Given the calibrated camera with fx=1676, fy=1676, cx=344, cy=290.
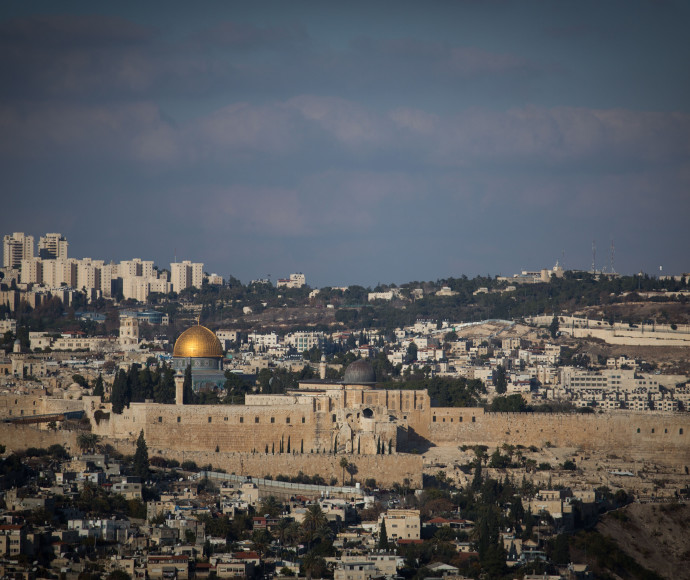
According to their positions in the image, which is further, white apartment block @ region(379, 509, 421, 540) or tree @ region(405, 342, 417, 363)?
tree @ region(405, 342, 417, 363)

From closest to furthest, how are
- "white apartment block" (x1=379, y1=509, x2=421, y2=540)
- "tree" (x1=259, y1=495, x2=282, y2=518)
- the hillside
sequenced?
"white apartment block" (x1=379, y1=509, x2=421, y2=540)
"tree" (x1=259, y1=495, x2=282, y2=518)
the hillside

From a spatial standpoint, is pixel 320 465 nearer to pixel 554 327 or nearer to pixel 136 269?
pixel 554 327

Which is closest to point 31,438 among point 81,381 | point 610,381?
point 81,381

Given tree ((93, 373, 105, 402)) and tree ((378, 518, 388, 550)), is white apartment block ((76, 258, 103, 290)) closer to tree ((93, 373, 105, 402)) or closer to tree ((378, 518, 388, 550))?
tree ((93, 373, 105, 402))

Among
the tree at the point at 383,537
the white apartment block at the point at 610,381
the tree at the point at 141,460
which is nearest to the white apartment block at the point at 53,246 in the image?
the white apartment block at the point at 610,381

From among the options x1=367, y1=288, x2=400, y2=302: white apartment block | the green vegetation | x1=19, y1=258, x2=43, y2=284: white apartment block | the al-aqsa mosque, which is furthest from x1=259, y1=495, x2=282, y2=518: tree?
x1=367, y1=288, x2=400, y2=302: white apartment block

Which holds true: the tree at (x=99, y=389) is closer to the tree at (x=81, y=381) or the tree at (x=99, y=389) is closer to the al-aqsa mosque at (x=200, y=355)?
the tree at (x=81, y=381)

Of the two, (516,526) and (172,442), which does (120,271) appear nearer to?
(172,442)

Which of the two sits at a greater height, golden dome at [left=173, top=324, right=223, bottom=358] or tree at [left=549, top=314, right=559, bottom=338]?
tree at [left=549, top=314, right=559, bottom=338]
